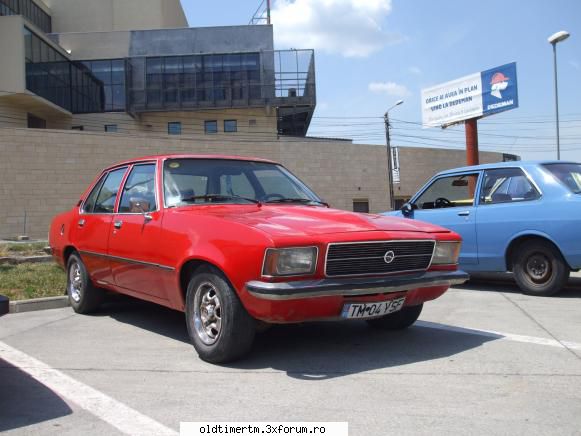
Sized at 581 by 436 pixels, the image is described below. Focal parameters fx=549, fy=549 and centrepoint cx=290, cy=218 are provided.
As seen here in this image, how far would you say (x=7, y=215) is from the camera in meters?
25.6

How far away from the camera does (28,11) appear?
37.8 metres

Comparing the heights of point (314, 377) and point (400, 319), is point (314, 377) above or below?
below

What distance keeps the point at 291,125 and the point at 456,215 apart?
1476 inches

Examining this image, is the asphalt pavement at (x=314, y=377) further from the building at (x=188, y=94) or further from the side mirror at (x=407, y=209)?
the building at (x=188, y=94)

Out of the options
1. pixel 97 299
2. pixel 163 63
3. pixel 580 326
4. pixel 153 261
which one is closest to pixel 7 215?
pixel 163 63

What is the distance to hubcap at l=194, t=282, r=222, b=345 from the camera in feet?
13.3

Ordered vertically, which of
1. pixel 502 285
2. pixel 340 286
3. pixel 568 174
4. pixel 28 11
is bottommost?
pixel 502 285

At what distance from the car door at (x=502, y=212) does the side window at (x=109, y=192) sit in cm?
473

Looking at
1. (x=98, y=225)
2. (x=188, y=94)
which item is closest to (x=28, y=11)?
(x=188, y=94)

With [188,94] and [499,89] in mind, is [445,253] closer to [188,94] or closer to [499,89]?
[499,89]

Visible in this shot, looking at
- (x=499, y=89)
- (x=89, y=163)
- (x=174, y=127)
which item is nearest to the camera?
(x=89, y=163)

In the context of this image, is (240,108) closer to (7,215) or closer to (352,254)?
(7,215)

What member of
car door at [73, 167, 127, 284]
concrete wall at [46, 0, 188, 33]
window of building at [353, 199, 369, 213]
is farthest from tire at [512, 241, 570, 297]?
concrete wall at [46, 0, 188, 33]

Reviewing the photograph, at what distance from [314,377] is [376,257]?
96cm
